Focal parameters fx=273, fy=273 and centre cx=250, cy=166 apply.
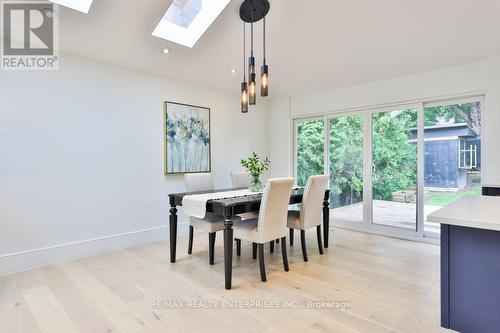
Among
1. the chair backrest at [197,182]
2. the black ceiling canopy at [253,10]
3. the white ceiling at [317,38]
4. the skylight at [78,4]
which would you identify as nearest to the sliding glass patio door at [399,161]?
the white ceiling at [317,38]

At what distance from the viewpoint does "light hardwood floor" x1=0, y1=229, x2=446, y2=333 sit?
6.18 feet

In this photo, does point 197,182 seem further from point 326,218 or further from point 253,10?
point 253,10

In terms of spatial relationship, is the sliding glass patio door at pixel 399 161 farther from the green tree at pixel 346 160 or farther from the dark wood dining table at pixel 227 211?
the dark wood dining table at pixel 227 211

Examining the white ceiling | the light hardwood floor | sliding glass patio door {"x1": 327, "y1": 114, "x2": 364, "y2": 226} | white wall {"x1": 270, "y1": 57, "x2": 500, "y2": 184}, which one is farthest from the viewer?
sliding glass patio door {"x1": 327, "y1": 114, "x2": 364, "y2": 226}

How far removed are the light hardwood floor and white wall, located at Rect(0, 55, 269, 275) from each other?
1.02 feet

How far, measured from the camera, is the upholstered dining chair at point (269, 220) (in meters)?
2.51

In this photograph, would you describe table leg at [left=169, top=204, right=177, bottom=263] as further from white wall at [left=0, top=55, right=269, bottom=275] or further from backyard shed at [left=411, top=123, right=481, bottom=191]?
backyard shed at [left=411, top=123, right=481, bottom=191]

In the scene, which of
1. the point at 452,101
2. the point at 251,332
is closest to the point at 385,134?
the point at 452,101

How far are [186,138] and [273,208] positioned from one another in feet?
7.13

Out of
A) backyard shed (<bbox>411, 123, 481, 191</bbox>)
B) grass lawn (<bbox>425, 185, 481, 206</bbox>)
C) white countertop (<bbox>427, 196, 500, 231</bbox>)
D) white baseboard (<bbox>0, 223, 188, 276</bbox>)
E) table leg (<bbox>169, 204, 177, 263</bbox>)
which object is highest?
backyard shed (<bbox>411, 123, 481, 191</bbox>)

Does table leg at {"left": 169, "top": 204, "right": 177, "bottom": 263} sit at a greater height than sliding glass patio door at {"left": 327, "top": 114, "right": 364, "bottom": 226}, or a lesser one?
lesser

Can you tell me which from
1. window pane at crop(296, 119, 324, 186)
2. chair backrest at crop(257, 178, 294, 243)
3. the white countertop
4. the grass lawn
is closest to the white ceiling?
window pane at crop(296, 119, 324, 186)

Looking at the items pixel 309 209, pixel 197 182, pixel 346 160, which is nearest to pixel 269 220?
pixel 309 209

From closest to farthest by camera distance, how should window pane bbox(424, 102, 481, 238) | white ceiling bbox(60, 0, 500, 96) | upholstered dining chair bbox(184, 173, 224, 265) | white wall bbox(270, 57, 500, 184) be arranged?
white ceiling bbox(60, 0, 500, 96) < upholstered dining chair bbox(184, 173, 224, 265) < white wall bbox(270, 57, 500, 184) < window pane bbox(424, 102, 481, 238)
